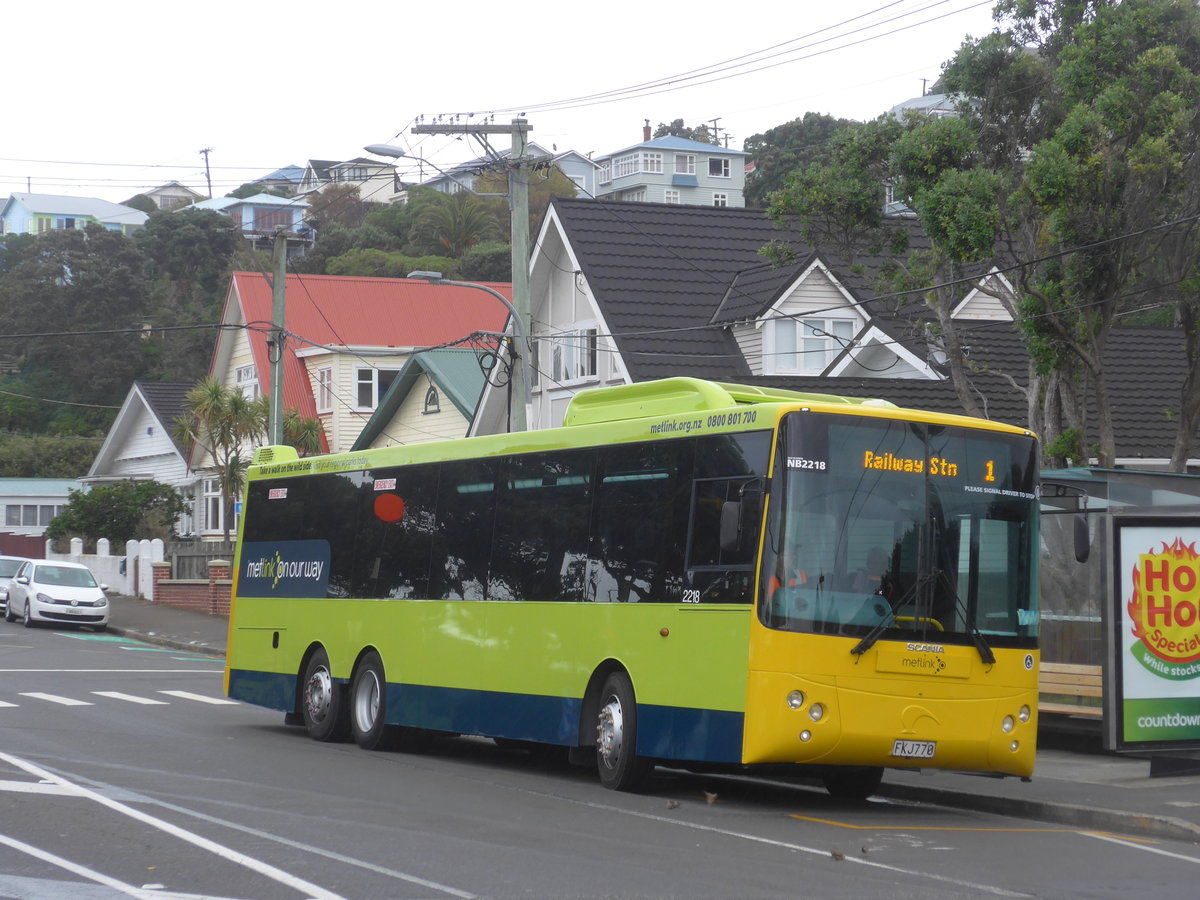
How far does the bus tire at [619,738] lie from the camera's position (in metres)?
12.9

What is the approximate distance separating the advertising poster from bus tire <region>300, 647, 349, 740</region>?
8173 millimetres

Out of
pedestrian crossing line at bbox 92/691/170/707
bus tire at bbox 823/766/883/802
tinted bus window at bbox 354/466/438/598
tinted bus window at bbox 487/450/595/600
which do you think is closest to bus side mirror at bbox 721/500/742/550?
tinted bus window at bbox 487/450/595/600

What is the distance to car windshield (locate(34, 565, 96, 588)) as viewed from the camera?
38844 millimetres

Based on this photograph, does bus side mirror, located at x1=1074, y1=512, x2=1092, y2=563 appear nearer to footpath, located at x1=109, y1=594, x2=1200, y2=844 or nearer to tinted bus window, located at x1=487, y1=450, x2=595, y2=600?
footpath, located at x1=109, y1=594, x2=1200, y2=844

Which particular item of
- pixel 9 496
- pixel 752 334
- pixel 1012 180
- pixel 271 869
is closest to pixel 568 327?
pixel 752 334

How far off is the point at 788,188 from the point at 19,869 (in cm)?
1473

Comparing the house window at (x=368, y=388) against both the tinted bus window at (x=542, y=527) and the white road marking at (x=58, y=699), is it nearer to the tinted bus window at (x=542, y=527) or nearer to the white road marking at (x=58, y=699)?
the white road marking at (x=58, y=699)

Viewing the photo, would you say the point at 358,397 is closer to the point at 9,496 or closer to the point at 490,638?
the point at 9,496

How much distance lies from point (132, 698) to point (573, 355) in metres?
14.7

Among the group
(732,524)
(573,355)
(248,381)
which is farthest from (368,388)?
(732,524)

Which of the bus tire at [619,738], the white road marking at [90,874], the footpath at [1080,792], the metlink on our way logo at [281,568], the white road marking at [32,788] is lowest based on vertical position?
the white road marking at [32,788]

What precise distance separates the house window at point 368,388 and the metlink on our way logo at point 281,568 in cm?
3209

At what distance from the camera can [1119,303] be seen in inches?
741

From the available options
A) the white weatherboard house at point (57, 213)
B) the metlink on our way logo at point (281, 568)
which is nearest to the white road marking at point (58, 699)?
the metlink on our way logo at point (281, 568)
